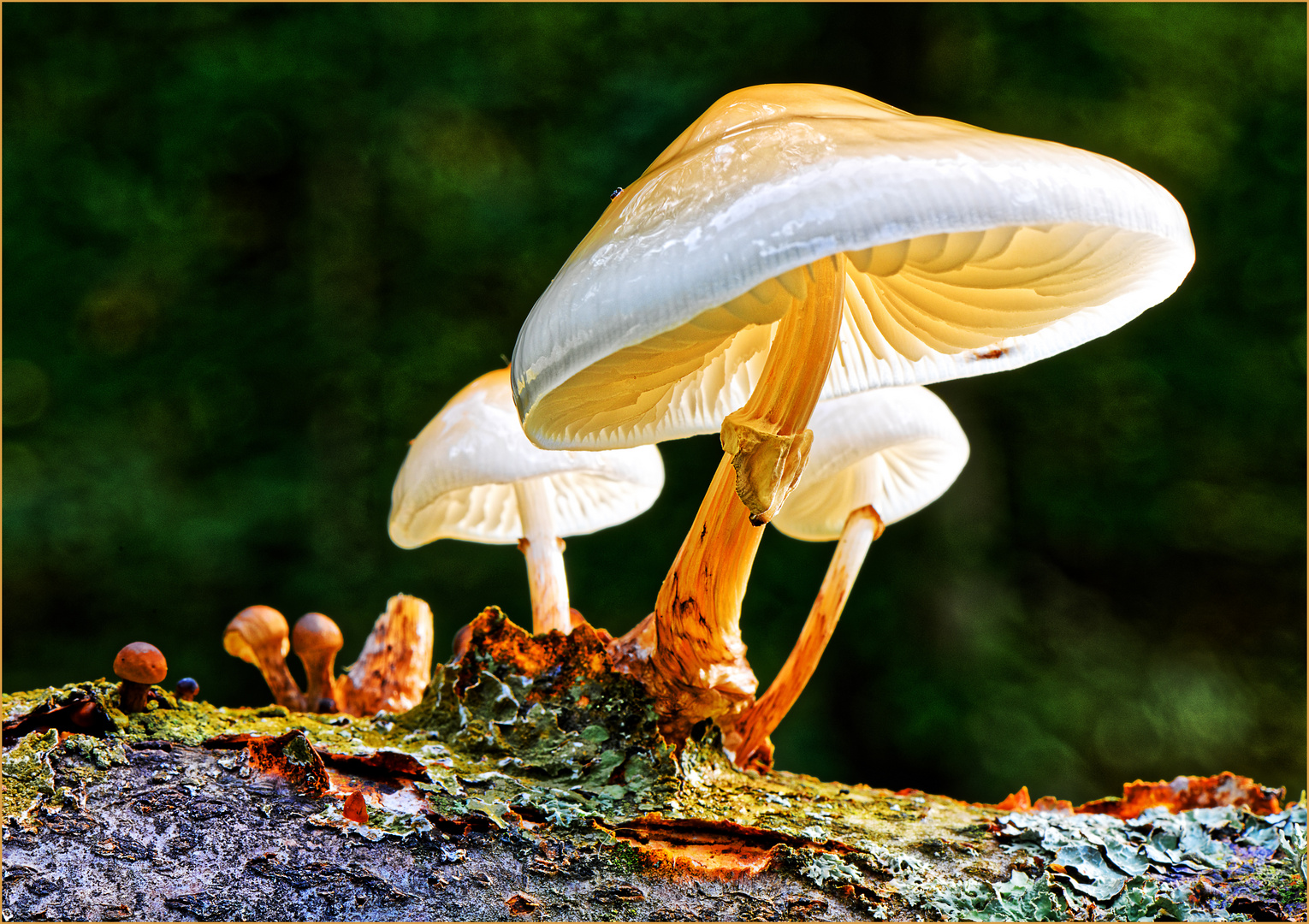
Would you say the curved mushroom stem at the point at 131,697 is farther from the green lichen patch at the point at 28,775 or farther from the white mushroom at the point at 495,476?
the white mushroom at the point at 495,476

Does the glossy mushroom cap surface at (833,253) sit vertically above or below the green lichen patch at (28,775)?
above

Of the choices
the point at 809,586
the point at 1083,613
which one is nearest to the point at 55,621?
the point at 809,586

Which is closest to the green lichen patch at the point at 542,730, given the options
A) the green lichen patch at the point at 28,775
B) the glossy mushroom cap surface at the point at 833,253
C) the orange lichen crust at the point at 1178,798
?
the glossy mushroom cap surface at the point at 833,253

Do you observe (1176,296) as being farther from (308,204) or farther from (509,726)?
(308,204)

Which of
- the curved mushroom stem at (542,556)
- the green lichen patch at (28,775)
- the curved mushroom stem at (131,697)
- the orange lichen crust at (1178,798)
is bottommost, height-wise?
the green lichen patch at (28,775)

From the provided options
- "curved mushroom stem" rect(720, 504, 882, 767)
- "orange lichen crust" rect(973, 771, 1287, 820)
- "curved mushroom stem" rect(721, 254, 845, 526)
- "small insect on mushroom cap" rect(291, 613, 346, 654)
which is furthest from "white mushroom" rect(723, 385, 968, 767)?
"small insect on mushroom cap" rect(291, 613, 346, 654)

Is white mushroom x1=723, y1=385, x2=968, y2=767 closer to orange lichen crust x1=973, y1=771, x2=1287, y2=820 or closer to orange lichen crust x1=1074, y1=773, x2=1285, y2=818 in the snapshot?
orange lichen crust x1=973, y1=771, x2=1287, y2=820
